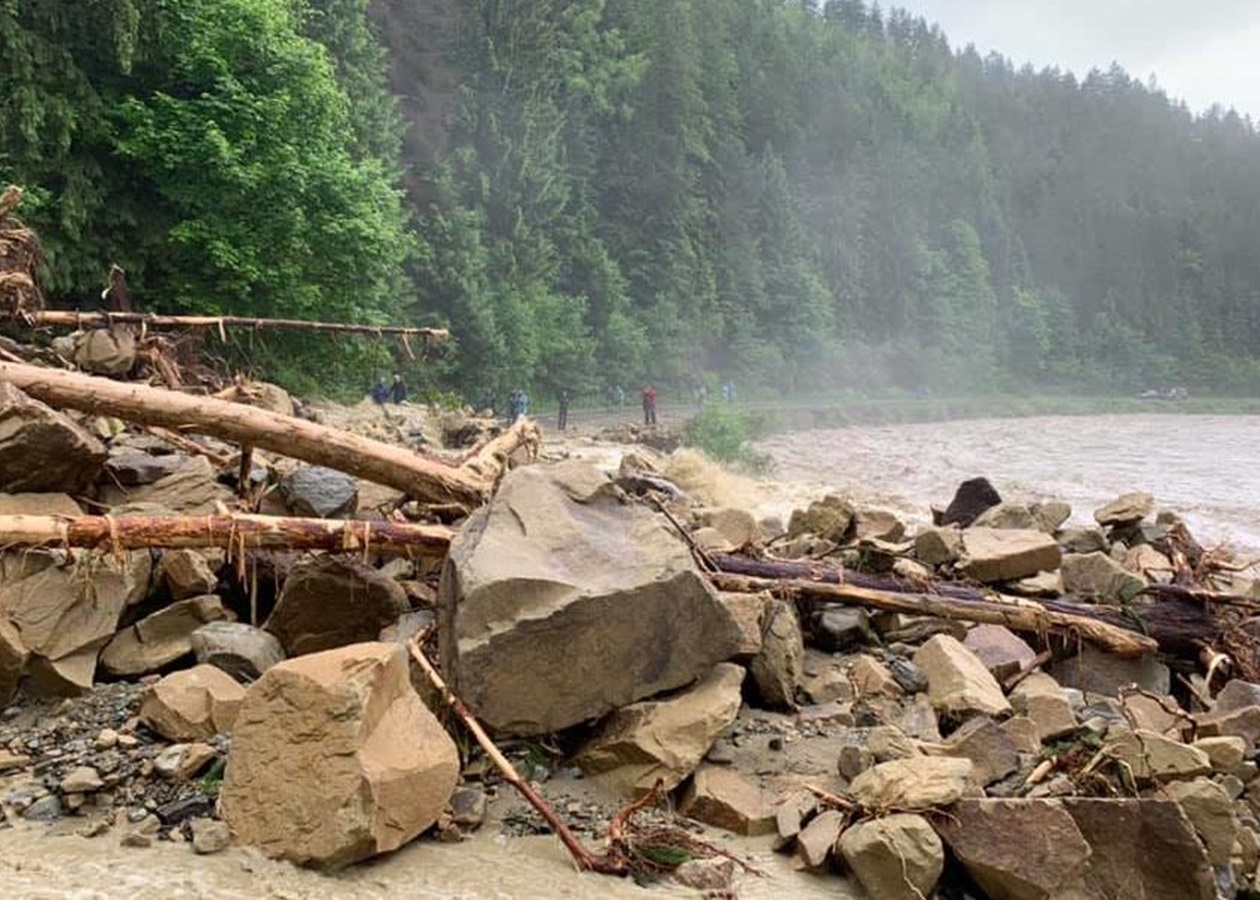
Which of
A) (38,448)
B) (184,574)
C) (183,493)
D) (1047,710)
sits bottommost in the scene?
(1047,710)

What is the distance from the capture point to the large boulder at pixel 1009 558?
22.5ft

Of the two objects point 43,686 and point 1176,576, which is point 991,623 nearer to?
point 1176,576

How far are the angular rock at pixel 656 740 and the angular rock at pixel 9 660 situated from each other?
8.86ft

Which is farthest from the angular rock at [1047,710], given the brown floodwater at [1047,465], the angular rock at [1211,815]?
the brown floodwater at [1047,465]

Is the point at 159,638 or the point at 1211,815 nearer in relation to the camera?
the point at 1211,815

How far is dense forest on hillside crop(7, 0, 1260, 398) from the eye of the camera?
689 inches

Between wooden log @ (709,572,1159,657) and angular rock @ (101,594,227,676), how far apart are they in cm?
362

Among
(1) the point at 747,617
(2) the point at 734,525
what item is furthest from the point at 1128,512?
(1) the point at 747,617

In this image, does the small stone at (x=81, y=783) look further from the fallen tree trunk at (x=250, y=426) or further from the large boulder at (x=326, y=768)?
the fallen tree trunk at (x=250, y=426)

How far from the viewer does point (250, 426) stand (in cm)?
599

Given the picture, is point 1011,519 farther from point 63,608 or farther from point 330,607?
point 63,608

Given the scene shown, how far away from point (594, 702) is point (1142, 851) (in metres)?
2.37

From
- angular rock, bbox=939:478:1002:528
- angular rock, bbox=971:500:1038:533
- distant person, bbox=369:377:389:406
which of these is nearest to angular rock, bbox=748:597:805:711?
angular rock, bbox=971:500:1038:533

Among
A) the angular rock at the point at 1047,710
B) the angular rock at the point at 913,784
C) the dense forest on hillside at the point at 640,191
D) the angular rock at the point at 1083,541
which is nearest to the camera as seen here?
the angular rock at the point at 913,784
